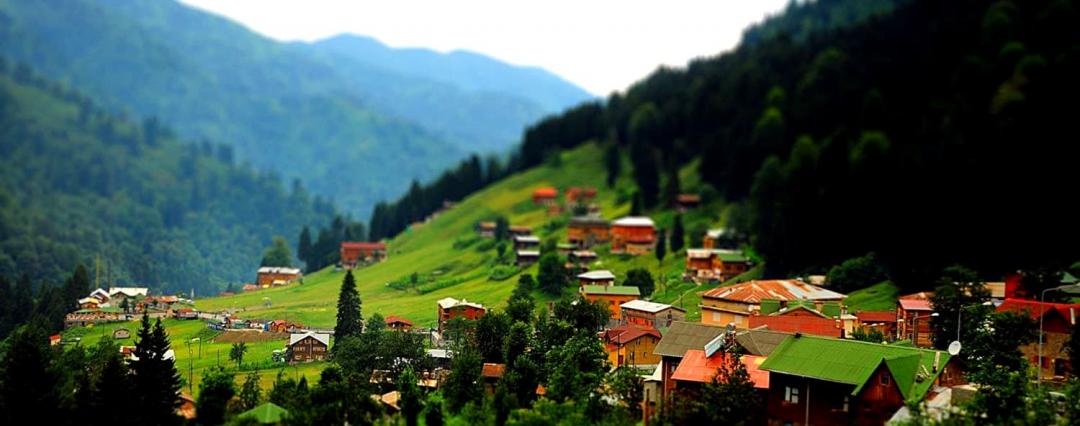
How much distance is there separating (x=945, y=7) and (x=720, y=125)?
40960 millimetres

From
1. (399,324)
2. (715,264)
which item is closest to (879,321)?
(715,264)

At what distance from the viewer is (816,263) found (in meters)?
92.5

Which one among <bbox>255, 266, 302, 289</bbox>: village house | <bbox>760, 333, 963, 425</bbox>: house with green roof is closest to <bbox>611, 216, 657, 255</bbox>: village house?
<bbox>255, 266, 302, 289</bbox>: village house

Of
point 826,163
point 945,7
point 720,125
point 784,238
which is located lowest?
point 784,238

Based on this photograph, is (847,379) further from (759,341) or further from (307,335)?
(307,335)

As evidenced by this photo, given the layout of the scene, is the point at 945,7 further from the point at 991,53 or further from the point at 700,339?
the point at 700,339

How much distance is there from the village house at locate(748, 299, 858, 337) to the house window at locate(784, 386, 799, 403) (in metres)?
14.1

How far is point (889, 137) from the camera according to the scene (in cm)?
A: 11869

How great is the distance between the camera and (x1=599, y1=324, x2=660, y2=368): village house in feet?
222

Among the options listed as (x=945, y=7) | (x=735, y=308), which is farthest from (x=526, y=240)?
(x=945, y=7)

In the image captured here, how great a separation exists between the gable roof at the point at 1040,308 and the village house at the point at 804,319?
29.3 feet

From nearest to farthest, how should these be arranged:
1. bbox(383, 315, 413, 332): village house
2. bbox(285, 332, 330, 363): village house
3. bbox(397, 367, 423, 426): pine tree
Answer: bbox(397, 367, 423, 426): pine tree < bbox(285, 332, 330, 363): village house < bbox(383, 315, 413, 332): village house

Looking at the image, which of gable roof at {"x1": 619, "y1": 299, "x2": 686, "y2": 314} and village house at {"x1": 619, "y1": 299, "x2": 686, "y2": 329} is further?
gable roof at {"x1": 619, "y1": 299, "x2": 686, "y2": 314}

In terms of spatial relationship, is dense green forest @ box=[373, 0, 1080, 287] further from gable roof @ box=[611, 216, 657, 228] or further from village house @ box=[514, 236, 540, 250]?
village house @ box=[514, 236, 540, 250]
